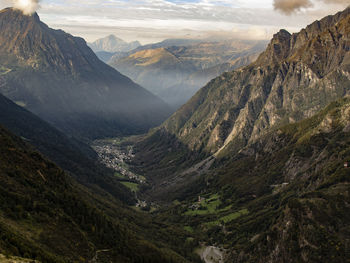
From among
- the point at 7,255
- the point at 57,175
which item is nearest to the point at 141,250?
the point at 57,175

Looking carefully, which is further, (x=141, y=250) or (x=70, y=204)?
(x=141, y=250)

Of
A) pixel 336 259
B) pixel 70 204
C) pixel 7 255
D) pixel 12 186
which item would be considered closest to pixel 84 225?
pixel 70 204

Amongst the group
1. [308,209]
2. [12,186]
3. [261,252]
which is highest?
[12,186]

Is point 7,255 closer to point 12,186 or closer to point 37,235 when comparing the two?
point 37,235

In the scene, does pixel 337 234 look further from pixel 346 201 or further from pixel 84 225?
pixel 84 225

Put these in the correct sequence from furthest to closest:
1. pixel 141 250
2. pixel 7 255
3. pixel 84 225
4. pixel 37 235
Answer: pixel 141 250 → pixel 84 225 → pixel 37 235 → pixel 7 255

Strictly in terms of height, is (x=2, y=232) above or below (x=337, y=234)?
above

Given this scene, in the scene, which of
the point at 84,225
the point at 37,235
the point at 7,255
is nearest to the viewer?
the point at 7,255
